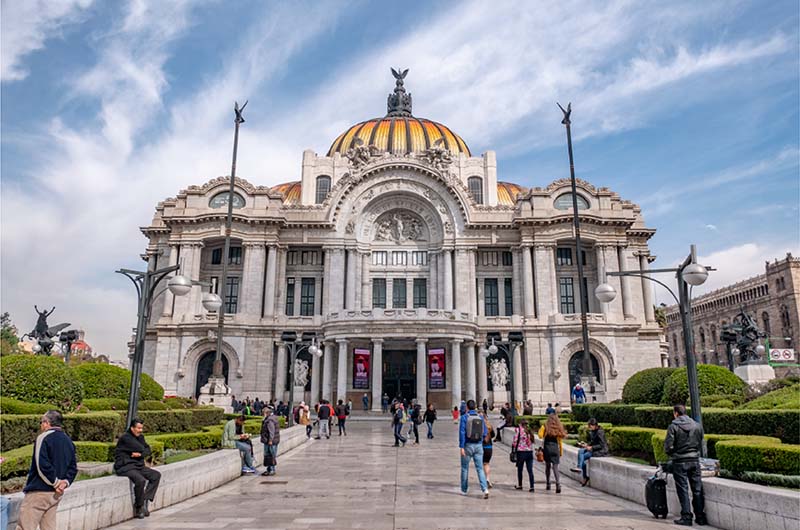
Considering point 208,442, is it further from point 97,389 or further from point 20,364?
point 97,389

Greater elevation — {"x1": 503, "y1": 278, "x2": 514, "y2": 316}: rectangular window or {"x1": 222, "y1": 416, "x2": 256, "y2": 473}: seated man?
{"x1": 503, "y1": 278, "x2": 514, "y2": 316}: rectangular window

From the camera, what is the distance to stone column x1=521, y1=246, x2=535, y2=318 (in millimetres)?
49594

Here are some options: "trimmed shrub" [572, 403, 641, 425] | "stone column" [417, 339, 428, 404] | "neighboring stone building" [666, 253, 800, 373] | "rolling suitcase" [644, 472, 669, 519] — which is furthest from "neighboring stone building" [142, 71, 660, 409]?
"rolling suitcase" [644, 472, 669, 519]

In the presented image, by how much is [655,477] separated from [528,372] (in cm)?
3814

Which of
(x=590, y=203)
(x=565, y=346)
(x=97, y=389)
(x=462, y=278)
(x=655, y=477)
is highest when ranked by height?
(x=590, y=203)

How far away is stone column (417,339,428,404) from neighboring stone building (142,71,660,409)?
0.82 metres

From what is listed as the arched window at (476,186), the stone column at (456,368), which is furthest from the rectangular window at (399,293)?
the arched window at (476,186)

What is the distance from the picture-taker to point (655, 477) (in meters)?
10.9

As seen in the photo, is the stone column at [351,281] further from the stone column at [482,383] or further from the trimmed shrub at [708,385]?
the trimmed shrub at [708,385]

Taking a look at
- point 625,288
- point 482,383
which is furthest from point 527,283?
point 482,383

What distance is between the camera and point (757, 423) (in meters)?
13.9

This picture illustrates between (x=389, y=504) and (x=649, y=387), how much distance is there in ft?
59.9

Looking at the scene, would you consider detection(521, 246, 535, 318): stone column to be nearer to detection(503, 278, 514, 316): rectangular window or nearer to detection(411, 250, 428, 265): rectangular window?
detection(503, 278, 514, 316): rectangular window

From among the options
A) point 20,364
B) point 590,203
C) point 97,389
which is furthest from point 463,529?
point 590,203
